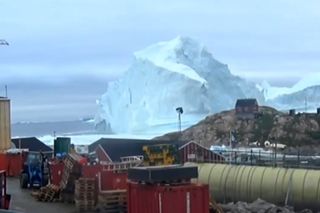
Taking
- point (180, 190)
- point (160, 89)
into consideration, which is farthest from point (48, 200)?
point (160, 89)

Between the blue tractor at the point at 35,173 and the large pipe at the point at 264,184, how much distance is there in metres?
6.74

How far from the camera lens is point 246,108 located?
95375 millimetres

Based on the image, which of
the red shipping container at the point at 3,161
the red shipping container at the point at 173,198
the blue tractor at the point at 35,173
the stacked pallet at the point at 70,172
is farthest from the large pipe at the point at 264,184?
the red shipping container at the point at 3,161

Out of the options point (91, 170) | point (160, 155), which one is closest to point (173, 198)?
point (160, 155)

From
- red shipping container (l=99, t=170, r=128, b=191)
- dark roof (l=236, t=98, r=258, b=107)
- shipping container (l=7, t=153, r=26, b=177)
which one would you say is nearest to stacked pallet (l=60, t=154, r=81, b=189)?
red shipping container (l=99, t=170, r=128, b=191)

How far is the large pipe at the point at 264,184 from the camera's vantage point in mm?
22406

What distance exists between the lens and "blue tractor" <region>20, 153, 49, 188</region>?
92.8ft

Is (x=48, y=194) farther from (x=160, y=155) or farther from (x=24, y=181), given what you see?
(x=160, y=155)

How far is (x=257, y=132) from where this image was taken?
300ft

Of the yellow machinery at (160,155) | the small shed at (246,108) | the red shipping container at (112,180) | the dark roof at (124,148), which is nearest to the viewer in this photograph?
the red shipping container at (112,180)

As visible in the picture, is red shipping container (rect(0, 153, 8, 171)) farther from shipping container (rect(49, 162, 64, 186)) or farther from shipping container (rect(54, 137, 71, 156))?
shipping container (rect(49, 162, 64, 186))

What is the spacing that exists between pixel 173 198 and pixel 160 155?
688cm

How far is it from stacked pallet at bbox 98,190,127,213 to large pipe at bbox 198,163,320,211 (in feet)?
16.5

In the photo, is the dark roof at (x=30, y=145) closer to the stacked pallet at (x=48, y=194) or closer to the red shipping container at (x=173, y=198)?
the stacked pallet at (x=48, y=194)
